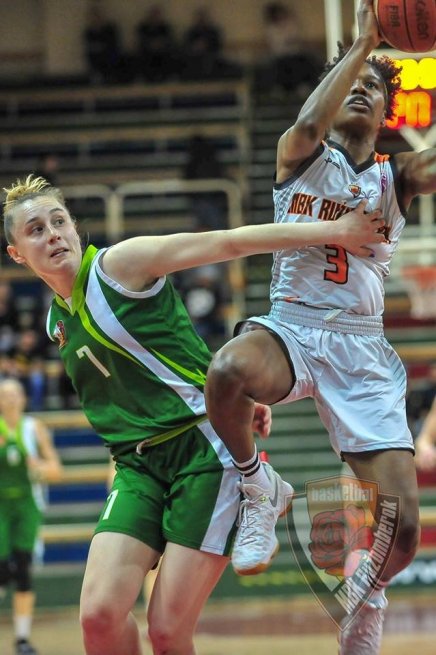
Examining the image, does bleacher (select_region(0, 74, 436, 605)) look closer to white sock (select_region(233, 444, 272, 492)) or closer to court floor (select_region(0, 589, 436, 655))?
court floor (select_region(0, 589, 436, 655))

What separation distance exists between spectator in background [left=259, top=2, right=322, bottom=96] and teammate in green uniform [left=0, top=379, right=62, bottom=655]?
7.39 meters

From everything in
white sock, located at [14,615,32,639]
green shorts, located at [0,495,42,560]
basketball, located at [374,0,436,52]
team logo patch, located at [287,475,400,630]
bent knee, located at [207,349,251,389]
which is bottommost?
white sock, located at [14,615,32,639]

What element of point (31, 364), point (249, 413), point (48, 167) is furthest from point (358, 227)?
point (48, 167)

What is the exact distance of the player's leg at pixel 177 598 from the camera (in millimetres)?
4133

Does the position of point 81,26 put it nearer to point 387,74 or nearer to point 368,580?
point 387,74

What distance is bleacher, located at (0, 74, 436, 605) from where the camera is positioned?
1077 cm

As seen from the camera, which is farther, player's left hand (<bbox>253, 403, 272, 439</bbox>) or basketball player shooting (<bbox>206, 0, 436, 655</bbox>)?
player's left hand (<bbox>253, 403, 272, 439</bbox>)

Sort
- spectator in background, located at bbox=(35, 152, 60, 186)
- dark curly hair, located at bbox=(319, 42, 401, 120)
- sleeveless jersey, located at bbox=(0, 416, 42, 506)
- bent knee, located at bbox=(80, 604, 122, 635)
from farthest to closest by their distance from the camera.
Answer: spectator in background, located at bbox=(35, 152, 60, 186) < sleeveless jersey, located at bbox=(0, 416, 42, 506) < dark curly hair, located at bbox=(319, 42, 401, 120) < bent knee, located at bbox=(80, 604, 122, 635)

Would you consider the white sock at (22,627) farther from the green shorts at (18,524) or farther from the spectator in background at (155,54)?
the spectator in background at (155,54)

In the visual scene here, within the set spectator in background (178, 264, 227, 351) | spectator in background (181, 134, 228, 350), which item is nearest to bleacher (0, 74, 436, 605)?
spectator in background (181, 134, 228, 350)

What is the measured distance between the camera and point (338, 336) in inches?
177

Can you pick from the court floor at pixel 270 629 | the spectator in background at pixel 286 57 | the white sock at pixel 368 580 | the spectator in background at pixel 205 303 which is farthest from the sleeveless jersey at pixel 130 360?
the spectator in background at pixel 286 57

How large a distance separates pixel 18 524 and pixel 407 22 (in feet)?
18.5

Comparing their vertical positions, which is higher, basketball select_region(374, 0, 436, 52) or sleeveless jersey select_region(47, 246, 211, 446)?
basketball select_region(374, 0, 436, 52)
